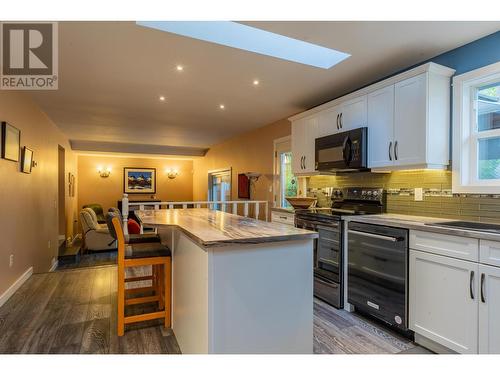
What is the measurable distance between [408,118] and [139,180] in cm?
831

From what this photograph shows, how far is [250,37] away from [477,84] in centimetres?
189

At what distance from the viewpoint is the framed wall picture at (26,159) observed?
11.3 ft

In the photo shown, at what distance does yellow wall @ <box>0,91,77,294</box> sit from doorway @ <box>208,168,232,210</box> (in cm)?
336

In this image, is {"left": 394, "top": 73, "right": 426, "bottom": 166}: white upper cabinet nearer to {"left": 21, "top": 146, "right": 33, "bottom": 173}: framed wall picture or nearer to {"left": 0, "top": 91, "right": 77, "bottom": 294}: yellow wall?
{"left": 0, "top": 91, "right": 77, "bottom": 294}: yellow wall

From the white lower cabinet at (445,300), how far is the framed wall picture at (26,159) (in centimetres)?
418

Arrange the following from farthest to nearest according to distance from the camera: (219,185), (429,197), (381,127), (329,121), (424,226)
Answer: (219,185)
(329,121)
(381,127)
(429,197)
(424,226)

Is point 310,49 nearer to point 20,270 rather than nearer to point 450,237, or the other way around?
point 450,237

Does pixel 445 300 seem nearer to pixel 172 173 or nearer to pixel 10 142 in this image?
pixel 10 142

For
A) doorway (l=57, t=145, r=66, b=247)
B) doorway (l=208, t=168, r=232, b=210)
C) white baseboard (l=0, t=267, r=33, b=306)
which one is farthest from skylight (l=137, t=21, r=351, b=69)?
doorway (l=57, t=145, r=66, b=247)

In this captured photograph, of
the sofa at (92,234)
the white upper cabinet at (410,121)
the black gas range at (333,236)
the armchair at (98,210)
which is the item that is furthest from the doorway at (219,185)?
the white upper cabinet at (410,121)

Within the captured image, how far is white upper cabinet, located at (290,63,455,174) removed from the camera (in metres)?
2.41

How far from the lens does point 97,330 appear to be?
7.70 ft

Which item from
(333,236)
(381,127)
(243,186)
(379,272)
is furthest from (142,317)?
(243,186)
